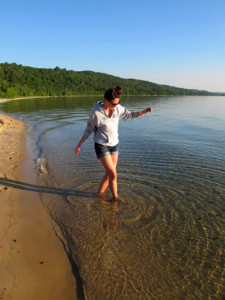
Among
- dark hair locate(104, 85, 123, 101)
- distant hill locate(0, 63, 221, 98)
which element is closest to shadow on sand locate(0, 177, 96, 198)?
dark hair locate(104, 85, 123, 101)

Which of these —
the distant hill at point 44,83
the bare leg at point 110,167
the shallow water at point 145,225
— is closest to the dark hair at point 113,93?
the bare leg at point 110,167

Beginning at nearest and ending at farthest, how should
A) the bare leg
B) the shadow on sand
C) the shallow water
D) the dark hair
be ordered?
the shallow water
the dark hair
the bare leg
the shadow on sand

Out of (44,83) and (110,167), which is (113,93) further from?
(44,83)

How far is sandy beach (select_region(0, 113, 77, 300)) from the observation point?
2666mm

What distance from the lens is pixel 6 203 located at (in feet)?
15.6

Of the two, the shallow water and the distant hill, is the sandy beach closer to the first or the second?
the shallow water

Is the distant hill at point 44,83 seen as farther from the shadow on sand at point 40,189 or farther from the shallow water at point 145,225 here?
the shallow water at point 145,225

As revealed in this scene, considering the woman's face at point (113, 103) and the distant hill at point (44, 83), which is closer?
the woman's face at point (113, 103)

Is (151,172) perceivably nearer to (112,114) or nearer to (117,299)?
(112,114)

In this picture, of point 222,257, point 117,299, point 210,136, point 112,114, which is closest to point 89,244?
point 117,299

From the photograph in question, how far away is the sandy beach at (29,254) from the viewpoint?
2.67 m

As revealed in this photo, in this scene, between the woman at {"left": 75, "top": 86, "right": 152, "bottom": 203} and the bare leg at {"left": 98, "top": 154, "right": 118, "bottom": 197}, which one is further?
the bare leg at {"left": 98, "top": 154, "right": 118, "bottom": 197}

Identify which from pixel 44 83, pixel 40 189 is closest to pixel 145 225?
pixel 40 189

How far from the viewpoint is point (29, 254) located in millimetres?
3256
